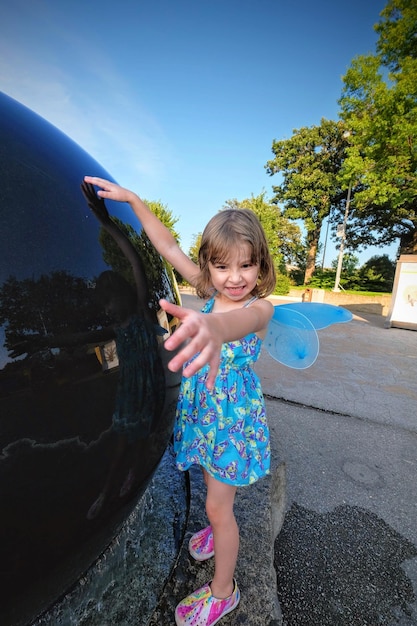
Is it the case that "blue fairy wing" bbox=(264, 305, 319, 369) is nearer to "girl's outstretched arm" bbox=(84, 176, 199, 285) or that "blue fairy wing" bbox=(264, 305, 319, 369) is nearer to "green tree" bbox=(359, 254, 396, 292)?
"girl's outstretched arm" bbox=(84, 176, 199, 285)

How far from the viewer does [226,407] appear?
1300 mm

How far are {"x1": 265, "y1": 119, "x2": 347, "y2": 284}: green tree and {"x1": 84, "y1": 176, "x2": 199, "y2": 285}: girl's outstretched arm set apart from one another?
28560 mm

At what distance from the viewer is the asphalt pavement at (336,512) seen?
163 centimetres

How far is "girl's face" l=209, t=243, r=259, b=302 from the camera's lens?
123 centimetres

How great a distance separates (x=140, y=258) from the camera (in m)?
1.19

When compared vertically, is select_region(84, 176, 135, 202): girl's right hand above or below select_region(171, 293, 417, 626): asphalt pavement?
above

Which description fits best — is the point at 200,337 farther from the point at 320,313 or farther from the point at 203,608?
the point at 203,608

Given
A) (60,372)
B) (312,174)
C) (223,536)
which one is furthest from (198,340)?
(312,174)

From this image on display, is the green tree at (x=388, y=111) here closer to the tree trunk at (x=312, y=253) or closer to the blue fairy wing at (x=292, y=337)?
the tree trunk at (x=312, y=253)

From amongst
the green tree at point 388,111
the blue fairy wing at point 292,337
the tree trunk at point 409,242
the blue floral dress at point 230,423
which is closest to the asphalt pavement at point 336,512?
the blue floral dress at point 230,423

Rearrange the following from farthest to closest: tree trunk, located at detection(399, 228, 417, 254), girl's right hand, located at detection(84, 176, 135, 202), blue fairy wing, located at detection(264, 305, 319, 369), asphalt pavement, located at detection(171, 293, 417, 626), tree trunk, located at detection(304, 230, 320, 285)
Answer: tree trunk, located at detection(304, 230, 320, 285) → tree trunk, located at detection(399, 228, 417, 254) → asphalt pavement, located at detection(171, 293, 417, 626) → blue fairy wing, located at detection(264, 305, 319, 369) → girl's right hand, located at detection(84, 176, 135, 202)

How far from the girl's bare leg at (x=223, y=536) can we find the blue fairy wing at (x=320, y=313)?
76 cm

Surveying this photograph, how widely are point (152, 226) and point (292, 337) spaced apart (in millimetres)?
786

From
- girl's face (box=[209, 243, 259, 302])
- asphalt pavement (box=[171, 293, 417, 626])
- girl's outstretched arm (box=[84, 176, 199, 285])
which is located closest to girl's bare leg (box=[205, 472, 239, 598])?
asphalt pavement (box=[171, 293, 417, 626])
